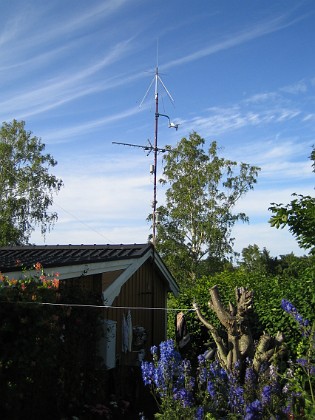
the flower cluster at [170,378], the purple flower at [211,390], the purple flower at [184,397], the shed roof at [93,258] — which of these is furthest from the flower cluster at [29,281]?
the purple flower at [211,390]

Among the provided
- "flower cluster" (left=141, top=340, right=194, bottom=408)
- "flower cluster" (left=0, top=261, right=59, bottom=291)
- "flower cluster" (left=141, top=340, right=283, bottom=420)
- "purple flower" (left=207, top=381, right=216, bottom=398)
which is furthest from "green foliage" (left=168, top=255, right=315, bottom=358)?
"flower cluster" (left=0, top=261, right=59, bottom=291)

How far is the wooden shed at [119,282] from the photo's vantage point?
7180 mm

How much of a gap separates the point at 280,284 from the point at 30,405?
6020mm

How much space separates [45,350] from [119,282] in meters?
3.77

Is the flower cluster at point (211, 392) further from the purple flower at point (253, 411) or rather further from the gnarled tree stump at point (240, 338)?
the gnarled tree stump at point (240, 338)

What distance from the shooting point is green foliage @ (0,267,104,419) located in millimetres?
4488

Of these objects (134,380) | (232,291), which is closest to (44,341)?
(134,380)

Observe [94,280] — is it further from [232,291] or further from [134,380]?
[232,291]

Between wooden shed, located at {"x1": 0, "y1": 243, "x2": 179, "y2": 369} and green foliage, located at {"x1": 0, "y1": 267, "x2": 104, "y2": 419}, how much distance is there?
47 centimetres

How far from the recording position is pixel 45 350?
4.66 metres

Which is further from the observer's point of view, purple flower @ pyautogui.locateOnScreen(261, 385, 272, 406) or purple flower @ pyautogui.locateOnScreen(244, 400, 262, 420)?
purple flower @ pyautogui.locateOnScreen(261, 385, 272, 406)

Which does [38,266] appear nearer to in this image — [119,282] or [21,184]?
[119,282]

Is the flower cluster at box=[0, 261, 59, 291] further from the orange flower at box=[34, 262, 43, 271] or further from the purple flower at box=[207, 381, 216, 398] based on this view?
the purple flower at box=[207, 381, 216, 398]

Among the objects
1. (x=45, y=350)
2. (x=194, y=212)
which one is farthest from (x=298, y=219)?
(x=194, y=212)
